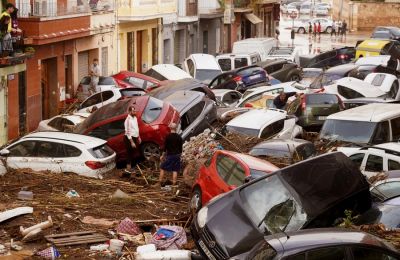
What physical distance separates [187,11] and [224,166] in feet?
114

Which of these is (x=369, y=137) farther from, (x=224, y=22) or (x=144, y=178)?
(x=224, y=22)

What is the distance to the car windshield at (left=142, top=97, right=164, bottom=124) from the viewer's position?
22.2m

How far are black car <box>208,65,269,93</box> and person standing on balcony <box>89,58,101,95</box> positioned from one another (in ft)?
14.2

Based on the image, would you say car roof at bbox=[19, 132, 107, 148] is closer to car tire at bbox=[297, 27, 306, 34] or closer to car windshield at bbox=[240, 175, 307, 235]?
car windshield at bbox=[240, 175, 307, 235]

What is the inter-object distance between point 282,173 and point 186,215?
2930 millimetres

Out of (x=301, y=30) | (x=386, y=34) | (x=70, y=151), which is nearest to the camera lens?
(x=70, y=151)

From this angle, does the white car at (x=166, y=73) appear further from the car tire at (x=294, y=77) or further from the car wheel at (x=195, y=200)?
the car wheel at (x=195, y=200)

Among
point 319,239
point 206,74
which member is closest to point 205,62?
point 206,74

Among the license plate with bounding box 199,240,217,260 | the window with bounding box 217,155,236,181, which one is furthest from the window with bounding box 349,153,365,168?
the license plate with bounding box 199,240,217,260

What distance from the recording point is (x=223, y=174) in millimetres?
15523

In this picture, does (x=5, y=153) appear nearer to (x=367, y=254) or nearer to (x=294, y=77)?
(x=367, y=254)

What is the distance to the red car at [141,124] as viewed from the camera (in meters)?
22.0

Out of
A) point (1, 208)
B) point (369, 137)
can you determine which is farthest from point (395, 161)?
point (1, 208)

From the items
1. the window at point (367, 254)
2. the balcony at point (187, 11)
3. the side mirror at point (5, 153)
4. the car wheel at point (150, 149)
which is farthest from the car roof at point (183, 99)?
the balcony at point (187, 11)
